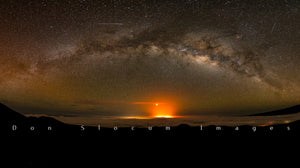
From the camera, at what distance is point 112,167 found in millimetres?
20734

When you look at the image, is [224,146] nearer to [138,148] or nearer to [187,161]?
[187,161]

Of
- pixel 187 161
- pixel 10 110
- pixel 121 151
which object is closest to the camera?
pixel 187 161

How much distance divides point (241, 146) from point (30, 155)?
2837 cm

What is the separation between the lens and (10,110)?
3083 inches

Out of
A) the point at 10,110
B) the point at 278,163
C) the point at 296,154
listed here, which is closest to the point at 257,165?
the point at 278,163

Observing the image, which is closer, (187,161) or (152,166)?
(152,166)

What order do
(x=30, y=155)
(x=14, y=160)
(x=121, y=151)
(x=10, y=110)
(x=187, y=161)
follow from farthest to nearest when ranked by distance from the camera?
1. (x=10, y=110)
2. (x=121, y=151)
3. (x=187, y=161)
4. (x=30, y=155)
5. (x=14, y=160)

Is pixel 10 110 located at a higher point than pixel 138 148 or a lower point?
higher

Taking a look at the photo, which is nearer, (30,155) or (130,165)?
(30,155)

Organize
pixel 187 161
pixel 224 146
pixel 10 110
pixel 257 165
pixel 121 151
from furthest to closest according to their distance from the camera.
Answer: pixel 10 110
pixel 224 146
pixel 121 151
pixel 187 161
pixel 257 165

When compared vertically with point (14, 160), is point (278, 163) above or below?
below

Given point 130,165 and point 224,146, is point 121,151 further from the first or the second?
point 224,146

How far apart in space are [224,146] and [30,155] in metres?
26.9

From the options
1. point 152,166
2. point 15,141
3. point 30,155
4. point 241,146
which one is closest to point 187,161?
point 152,166
